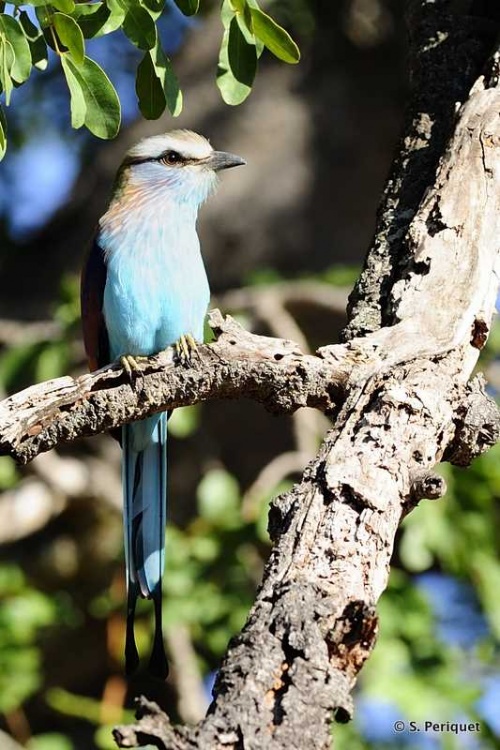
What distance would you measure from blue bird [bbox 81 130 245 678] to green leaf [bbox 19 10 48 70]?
1035 millimetres

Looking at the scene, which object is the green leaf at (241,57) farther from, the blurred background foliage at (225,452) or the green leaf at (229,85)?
the blurred background foliage at (225,452)

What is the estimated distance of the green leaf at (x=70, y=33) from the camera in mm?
2533

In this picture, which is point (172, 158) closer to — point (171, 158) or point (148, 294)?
point (171, 158)

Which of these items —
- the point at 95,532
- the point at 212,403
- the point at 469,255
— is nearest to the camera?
the point at 469,255

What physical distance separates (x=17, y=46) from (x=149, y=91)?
0.43 metres

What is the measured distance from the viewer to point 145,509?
12.6 ft

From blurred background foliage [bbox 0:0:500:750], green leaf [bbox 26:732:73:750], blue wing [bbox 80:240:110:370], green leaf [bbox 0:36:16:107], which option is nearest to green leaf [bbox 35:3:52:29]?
green leaf [bbox 0:36:16:107]

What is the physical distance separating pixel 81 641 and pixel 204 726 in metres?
4.56

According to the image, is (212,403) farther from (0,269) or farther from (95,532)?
(0,269)

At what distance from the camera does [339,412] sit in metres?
2.64

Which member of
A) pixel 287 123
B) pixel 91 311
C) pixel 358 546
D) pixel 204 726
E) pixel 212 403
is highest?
pixel 287 123

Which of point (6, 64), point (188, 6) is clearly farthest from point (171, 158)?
point (6, 64)

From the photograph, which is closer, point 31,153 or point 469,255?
point 469,255

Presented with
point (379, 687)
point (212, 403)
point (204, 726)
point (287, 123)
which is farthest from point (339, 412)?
point (287, 123)
